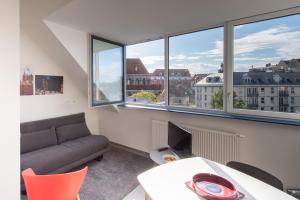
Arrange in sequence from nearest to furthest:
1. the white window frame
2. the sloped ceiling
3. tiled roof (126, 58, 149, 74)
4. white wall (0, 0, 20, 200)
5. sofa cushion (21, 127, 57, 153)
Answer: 1. white wall (0, 0, 20, 200)
2. the sloped ceiling
3. the white window frame
4. sofa cushion (21, 127, 57, 153)
5. tiled roof (126, 58, 149, 74)

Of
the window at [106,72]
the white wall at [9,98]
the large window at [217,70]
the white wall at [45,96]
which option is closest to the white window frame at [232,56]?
the large window at [217,70]

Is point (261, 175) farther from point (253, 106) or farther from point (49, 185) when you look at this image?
point (49, 185)

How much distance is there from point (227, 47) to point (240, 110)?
96 cm

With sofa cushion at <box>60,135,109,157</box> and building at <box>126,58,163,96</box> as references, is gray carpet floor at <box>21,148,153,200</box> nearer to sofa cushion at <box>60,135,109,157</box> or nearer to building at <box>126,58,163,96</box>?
sofa cushion at <box>60,135,109,157</box>

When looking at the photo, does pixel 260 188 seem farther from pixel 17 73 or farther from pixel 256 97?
pixel 17 73

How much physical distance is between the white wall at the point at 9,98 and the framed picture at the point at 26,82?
1.83 m

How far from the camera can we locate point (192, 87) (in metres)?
3.12

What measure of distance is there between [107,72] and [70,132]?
1.36m

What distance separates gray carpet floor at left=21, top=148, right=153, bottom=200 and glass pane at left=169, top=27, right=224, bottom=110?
131 centimetres

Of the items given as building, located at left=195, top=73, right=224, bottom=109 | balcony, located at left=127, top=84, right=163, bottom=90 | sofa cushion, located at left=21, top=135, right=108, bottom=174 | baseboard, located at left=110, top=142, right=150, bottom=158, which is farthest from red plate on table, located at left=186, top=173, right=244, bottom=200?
balcony, located at left=127, top=84, right=163, bottom=90

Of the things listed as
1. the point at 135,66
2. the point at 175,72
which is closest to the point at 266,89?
the point at 175,72

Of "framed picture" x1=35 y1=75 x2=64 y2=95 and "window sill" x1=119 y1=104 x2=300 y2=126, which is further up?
"framed picture" x1=35 y1=75 x2=64 y2=95

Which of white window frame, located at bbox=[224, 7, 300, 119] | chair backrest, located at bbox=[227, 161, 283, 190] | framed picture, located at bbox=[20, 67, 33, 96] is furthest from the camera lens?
framed picture, located at bbox=[20, 67, 33, 96]

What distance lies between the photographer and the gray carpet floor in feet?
7.59
